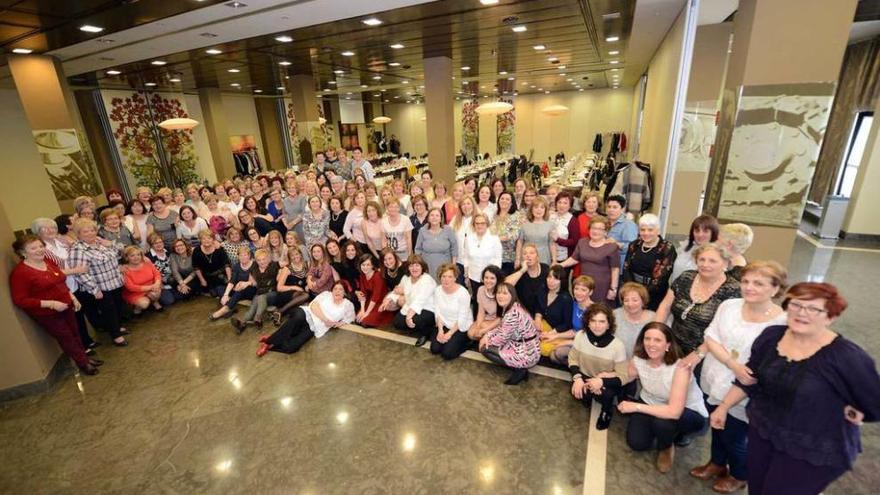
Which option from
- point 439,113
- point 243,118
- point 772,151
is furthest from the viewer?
point 243,118

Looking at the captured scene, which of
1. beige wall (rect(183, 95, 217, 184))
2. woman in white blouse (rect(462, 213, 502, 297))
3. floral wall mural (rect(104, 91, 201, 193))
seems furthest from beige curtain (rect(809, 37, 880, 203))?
floral wall mural (rect(104, 91, 201, 193))

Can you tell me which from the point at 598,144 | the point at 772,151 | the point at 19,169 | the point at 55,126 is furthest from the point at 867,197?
the point at 19,169

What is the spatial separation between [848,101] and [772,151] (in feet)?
21.7

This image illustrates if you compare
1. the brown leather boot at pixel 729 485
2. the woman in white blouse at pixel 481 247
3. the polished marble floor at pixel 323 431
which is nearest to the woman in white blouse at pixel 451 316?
the polished marble floor at pixel 323 431

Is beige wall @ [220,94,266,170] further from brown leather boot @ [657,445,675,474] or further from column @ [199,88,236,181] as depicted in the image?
brown leather boot @ [657,445,675,474]

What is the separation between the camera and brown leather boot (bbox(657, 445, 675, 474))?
8.68 feet

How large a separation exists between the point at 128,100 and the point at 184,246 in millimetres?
9907

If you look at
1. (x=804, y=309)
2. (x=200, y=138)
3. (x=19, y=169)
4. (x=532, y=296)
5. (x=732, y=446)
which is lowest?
(x=732, y=446)

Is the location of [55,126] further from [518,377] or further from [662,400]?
[662,400]

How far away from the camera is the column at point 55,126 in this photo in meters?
6.55

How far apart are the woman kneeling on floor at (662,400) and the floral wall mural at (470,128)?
1881cm

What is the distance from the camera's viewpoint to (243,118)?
16.2m

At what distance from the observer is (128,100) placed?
1193 centimetres

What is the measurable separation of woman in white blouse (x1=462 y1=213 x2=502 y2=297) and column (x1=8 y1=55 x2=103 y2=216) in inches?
308
